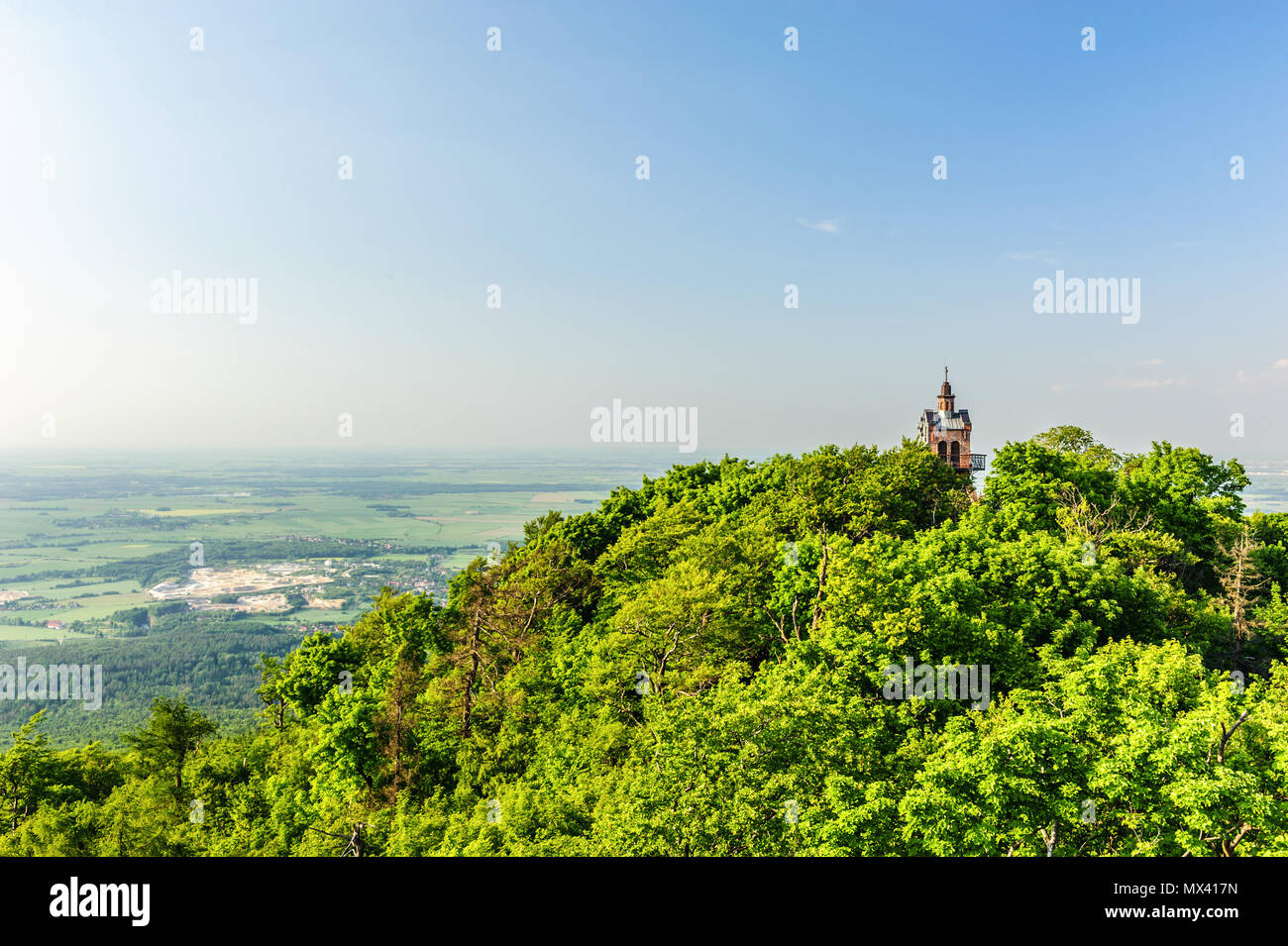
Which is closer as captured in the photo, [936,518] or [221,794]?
[221,794]

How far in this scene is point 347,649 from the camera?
4003 cm

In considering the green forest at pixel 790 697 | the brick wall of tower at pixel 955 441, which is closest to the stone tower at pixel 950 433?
the brick wall of tower at pixel 955 441

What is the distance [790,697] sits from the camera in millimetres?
16469

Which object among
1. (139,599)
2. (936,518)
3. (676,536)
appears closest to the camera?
(676,536)

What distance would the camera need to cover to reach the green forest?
514 inches

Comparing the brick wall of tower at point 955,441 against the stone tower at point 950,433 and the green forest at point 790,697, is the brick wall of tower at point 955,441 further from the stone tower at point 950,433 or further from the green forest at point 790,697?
the green forest at point 790,697

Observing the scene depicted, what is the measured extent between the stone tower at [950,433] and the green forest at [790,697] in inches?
491

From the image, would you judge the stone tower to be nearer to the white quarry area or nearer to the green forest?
the green forest

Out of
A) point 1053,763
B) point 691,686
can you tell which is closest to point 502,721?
point 691,686

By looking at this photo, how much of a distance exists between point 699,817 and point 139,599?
214546 mm

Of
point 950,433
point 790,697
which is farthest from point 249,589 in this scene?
point 790,697

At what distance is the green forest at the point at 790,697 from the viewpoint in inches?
514
